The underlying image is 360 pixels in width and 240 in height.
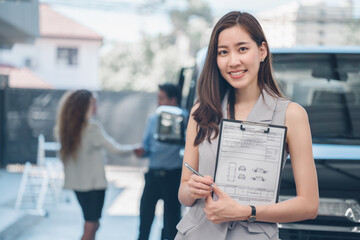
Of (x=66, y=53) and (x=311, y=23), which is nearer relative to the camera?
(x=311, y=23)

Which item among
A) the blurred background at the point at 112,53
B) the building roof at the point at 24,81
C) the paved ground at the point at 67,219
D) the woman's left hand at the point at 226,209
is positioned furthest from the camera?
the building roof at the point at 24,81

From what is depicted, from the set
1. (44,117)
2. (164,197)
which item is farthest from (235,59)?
(44,117)

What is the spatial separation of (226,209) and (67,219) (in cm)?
680

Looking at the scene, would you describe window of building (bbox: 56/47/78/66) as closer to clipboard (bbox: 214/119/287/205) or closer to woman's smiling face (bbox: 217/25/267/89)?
woman's smiling face (bbox: 217/25/267/89)

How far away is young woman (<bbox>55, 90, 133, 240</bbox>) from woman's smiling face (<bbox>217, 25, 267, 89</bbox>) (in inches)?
129

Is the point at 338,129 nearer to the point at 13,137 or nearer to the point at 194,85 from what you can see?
the point at 194,85

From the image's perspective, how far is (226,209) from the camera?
1.76m

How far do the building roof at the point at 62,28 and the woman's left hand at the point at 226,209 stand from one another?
127 ft

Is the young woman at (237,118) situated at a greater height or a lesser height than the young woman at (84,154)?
greater

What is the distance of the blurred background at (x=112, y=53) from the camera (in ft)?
43.1

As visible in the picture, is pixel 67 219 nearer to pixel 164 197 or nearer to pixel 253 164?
pixel 164 197

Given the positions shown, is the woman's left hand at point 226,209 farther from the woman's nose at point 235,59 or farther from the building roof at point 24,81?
the building roof at point 24,81

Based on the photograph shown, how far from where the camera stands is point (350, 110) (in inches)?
140

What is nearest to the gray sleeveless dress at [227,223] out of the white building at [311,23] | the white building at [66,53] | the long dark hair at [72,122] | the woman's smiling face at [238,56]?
the woman's smiling face at [238,56]
